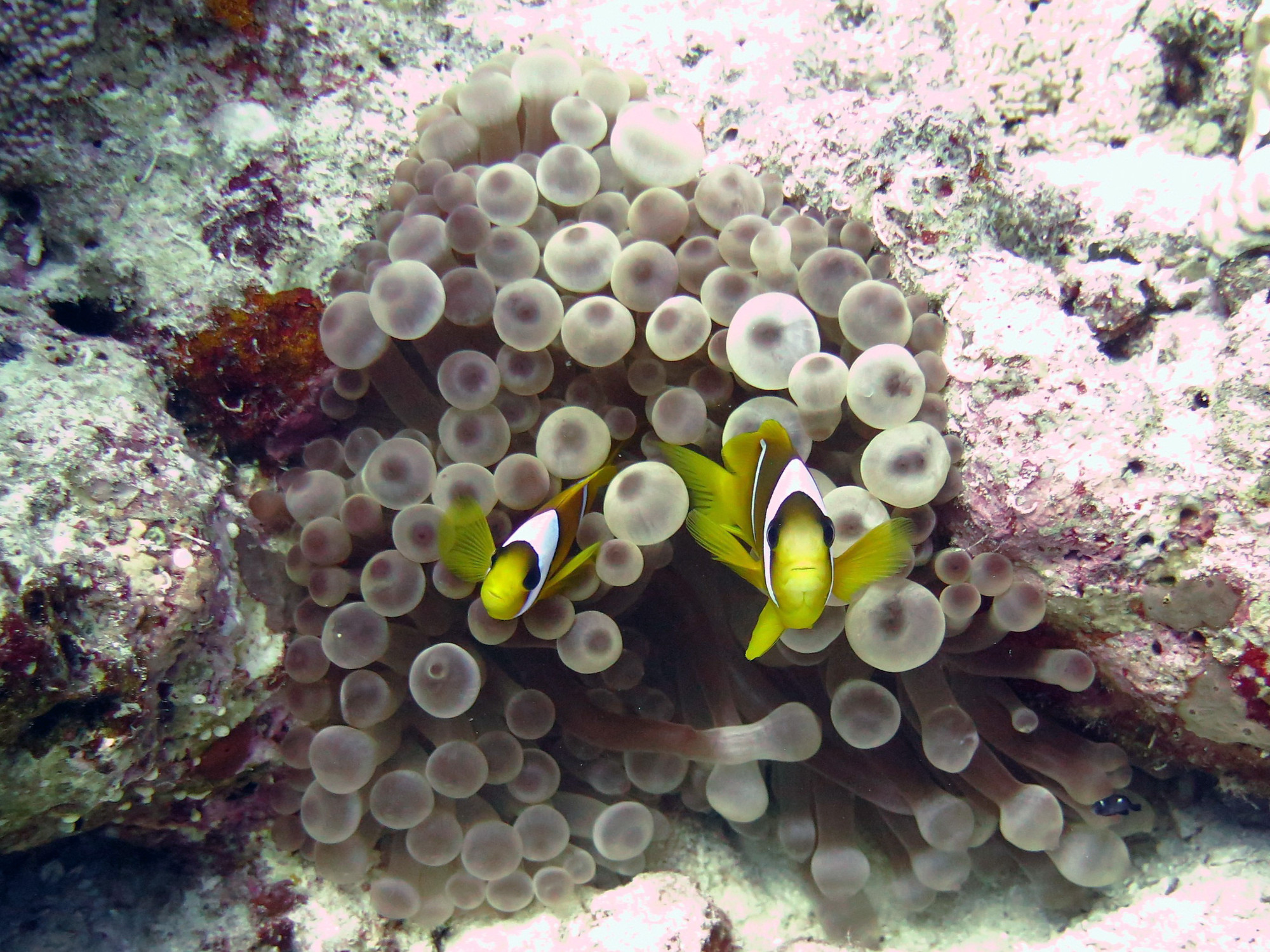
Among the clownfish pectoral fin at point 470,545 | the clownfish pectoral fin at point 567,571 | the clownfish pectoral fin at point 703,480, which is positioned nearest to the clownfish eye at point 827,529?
the clownfish pectoral fin at point 703,480

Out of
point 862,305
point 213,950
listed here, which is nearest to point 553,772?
point 213,950

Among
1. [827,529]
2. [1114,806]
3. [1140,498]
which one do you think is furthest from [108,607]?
[1114,806]

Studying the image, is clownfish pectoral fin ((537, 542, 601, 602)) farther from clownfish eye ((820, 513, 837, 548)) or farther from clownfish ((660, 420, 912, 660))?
clownfish eye ((820, 513, 837, 548))

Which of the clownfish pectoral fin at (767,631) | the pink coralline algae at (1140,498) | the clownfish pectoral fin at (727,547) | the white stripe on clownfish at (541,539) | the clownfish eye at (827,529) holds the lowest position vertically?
the white stripe on clownfish at (541,539)

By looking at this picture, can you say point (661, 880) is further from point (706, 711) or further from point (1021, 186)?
point (1021, 186)

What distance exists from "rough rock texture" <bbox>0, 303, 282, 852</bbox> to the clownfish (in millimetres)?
929

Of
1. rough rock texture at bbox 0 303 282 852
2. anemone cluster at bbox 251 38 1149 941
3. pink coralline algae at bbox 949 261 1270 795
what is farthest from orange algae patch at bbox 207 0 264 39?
pink coralline algae at bbox 949 261 1270 795

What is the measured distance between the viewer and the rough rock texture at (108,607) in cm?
122

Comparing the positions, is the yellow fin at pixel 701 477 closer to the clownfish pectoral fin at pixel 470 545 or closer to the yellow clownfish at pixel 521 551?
the yellow clownfish at pixel 521 551

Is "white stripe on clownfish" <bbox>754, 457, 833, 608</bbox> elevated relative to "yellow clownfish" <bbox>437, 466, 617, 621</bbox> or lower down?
elevated

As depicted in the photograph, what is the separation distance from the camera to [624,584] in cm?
146

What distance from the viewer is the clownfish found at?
1108 mm

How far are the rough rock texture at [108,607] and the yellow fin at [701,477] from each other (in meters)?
0.89

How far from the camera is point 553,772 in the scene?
1.71 meters
